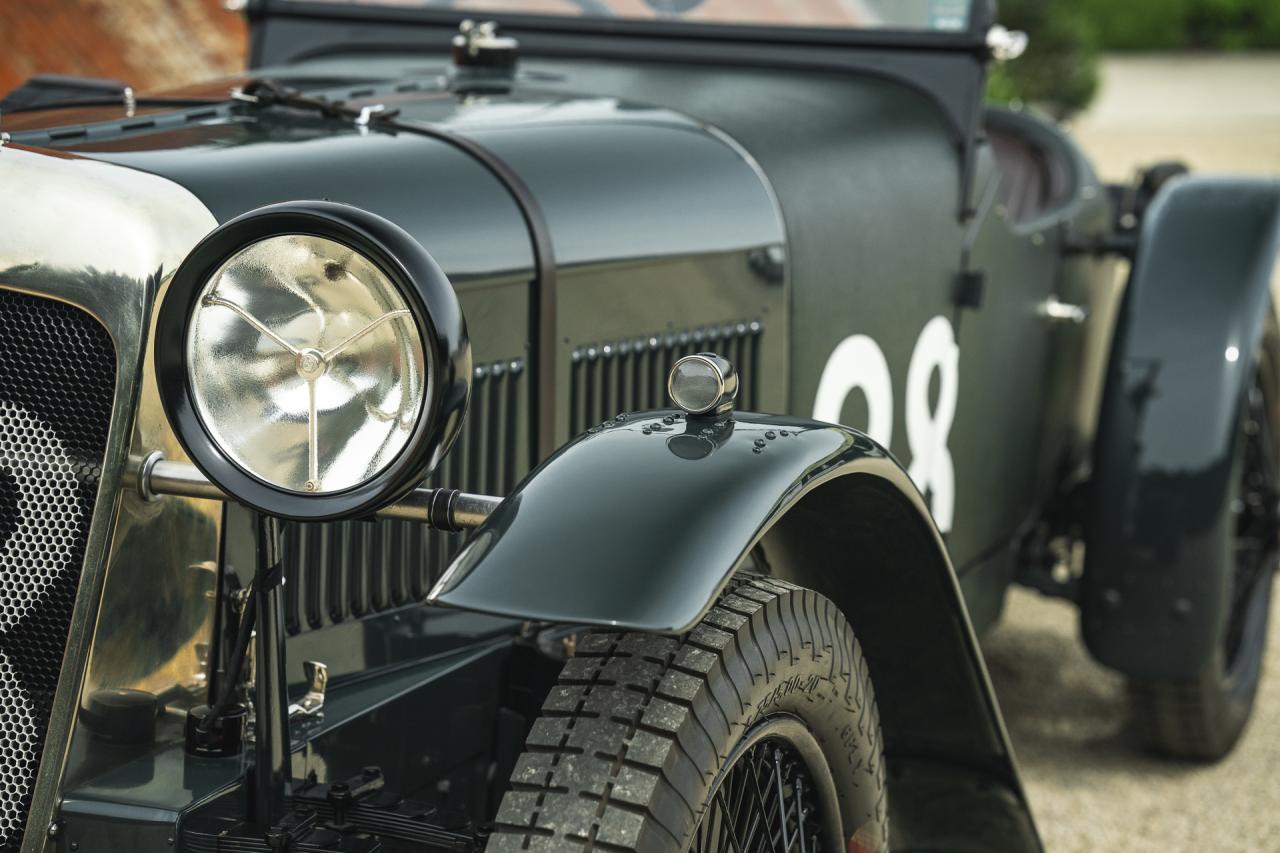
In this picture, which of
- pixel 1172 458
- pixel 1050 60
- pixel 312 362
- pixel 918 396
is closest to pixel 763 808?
pixel 312 362

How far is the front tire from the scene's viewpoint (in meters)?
1.41

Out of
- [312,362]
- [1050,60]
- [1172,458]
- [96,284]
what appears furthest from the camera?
[1050,60]

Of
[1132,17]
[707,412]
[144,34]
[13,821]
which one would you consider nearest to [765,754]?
[707,412]

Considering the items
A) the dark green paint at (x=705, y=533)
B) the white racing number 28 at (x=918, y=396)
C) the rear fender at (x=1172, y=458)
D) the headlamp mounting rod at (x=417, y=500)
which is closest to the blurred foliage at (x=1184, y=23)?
the rear fender at (x=1172, y=458)

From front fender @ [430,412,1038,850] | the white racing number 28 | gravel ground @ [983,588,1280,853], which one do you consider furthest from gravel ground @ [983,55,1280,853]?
front fender @ [430,412,1038,850]

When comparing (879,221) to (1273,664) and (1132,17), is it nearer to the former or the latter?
(1273,664)

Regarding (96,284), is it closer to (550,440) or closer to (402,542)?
(402,542)

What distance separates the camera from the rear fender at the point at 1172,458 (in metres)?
3.02

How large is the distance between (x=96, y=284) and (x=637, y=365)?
2.66 feet

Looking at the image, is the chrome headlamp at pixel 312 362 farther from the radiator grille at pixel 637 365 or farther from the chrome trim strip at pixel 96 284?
the radiator grille at pixel 637 365

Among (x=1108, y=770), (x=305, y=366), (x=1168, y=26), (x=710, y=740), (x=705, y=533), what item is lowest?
(x=1108, y=770)

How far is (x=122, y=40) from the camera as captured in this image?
7738mm

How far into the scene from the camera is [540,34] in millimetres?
2980

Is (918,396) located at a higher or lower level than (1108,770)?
higher
